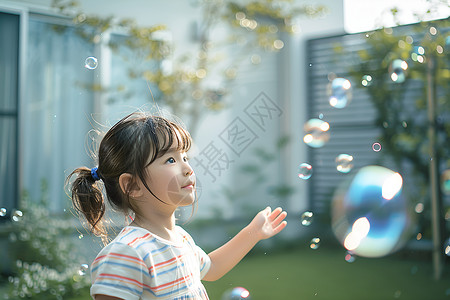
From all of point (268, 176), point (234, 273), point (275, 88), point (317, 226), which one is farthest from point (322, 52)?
point (234, 273)

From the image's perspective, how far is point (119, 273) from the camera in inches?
37.9

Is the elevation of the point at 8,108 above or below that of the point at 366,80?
below

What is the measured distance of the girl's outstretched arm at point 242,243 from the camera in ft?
3.92

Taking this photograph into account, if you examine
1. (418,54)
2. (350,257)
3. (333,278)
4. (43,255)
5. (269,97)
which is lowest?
(333,278)

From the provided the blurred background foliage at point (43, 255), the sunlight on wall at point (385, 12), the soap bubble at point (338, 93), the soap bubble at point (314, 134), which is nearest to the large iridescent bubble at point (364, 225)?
the soap bubble at point (314, 134)

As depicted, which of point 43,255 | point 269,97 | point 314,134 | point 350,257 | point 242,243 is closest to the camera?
point 242,243

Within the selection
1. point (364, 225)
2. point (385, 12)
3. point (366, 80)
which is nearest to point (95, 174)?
point (364, 225)

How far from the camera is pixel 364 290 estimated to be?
10.00 ft

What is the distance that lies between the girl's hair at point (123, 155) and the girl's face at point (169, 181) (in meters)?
0.01

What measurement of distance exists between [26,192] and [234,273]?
1326 millimetres

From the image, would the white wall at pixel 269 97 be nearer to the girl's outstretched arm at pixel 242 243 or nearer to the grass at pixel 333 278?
the grass at pixel 333 278

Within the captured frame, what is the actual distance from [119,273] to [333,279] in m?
2.58

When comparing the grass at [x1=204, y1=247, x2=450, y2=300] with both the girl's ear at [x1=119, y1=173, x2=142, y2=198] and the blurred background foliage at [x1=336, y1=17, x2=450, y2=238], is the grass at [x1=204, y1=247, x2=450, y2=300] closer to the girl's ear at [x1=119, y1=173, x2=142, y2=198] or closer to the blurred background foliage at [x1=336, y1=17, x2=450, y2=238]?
the blurred background foliage at [x1=336, y1=17, x2=450, y2=238]

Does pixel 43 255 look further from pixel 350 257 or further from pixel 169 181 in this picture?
pixel 169 181
